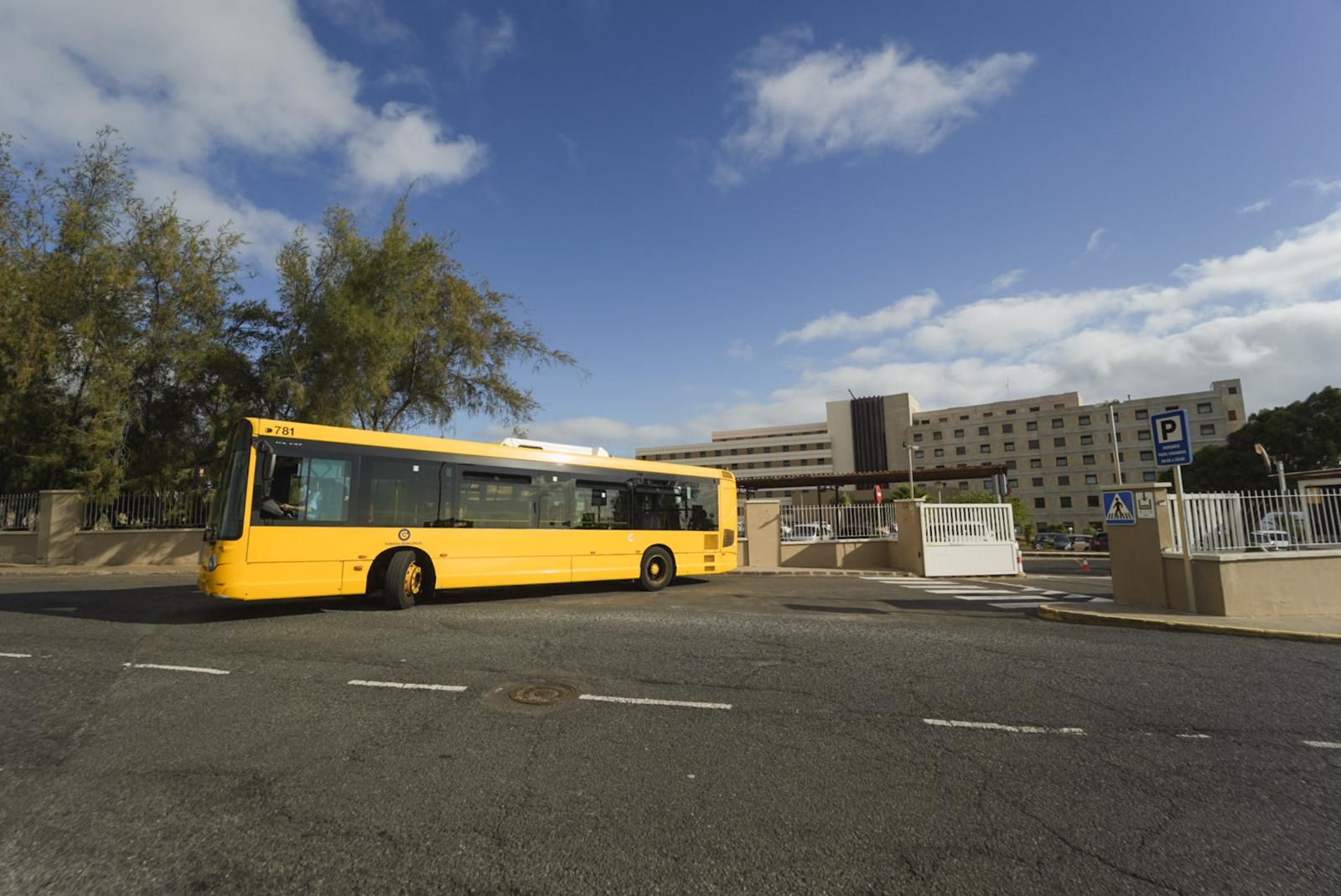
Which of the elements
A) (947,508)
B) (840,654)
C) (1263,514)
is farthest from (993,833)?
(947,508)

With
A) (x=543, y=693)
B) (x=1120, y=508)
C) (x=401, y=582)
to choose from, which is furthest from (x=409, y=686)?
(x=1120, y=508)

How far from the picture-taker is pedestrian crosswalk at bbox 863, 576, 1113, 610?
12.4 metres

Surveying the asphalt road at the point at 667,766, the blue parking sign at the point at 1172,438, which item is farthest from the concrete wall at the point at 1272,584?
the asphalt road at the point at 667,766

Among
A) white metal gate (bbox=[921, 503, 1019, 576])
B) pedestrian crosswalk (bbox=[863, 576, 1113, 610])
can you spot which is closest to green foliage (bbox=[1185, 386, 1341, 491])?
white metal gate (bbox=[921, 503, 1019, 576])

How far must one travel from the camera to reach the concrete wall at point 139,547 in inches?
758

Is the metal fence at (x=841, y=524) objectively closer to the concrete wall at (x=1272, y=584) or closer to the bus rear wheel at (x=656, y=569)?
the bus rear wheel at (x=656, y=569)

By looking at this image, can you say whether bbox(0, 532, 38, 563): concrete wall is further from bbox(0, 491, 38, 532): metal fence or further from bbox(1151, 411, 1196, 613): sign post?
bbox(1151, 411, 1196, 613): sign post

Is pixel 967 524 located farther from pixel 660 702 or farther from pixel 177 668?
pixel 177 668

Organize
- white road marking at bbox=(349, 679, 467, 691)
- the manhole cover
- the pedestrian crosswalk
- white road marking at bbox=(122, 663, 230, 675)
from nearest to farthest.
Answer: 1. the manhole cover
2. white road marking at bbox=(349, 679, 467, 691)
3. white road marking at bbox=(122, 663, 230, 675)
4. the pedestrian crosswalk

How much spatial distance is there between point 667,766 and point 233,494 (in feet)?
27.2

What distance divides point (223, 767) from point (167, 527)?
2050 cm

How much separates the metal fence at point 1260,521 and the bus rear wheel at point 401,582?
12.3m

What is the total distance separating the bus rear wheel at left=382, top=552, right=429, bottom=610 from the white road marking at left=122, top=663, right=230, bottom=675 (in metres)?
3.86

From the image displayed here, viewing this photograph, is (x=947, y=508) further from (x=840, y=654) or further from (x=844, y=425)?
(x=844, y=425)
